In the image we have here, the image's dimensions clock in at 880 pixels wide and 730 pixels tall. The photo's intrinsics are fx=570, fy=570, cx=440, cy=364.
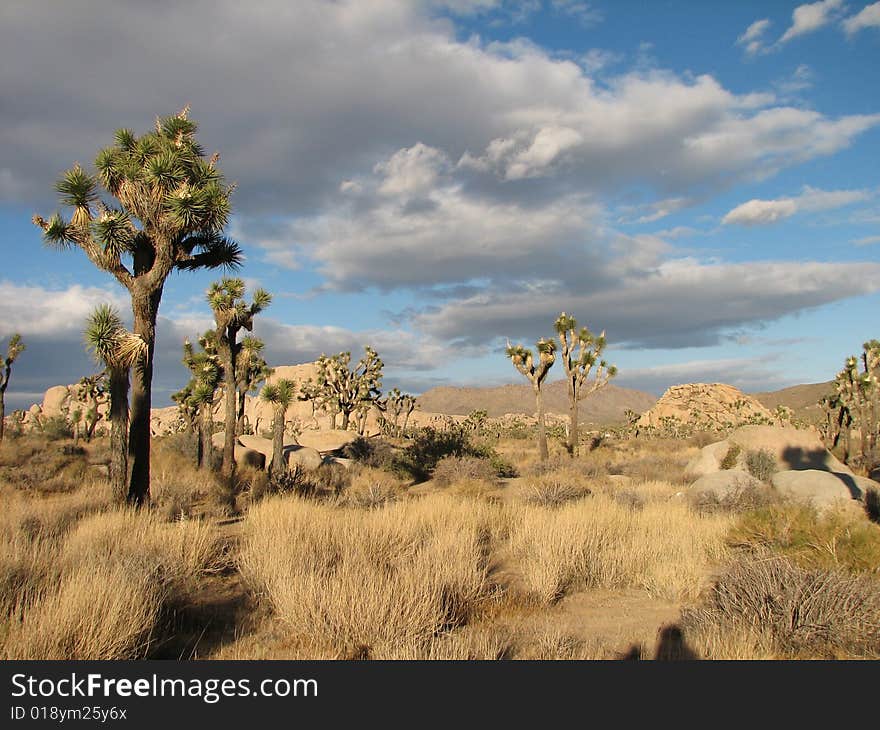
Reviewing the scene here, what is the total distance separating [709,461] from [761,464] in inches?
84.3

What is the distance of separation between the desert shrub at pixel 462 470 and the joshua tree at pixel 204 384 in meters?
8.16

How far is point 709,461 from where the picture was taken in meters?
20.3

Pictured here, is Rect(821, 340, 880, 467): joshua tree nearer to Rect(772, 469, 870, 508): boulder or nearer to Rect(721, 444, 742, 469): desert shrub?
Rect(721, 444, 742, 469): desert shrub

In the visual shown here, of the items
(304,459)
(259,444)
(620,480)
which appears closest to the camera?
(620,480)

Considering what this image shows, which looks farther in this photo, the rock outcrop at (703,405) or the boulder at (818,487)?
the rock outcrop at (703,405)

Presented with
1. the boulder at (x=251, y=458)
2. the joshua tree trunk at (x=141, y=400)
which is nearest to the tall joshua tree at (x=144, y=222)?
the joshua tree trunk at (x=141, y=400)

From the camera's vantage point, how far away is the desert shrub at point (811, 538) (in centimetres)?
689

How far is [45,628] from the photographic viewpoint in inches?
167

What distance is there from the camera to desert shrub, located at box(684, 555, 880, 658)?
5047 millimetres

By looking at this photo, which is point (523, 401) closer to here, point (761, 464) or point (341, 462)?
point (341, 462)

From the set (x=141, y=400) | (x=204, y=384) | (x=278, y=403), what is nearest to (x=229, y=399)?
(x=278, y=403)

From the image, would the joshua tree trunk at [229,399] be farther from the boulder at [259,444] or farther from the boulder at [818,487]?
the boulder at [818,487]

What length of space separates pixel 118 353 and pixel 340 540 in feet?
21.5

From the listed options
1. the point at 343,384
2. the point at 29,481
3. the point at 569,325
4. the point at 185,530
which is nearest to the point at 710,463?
the point at 569,325
